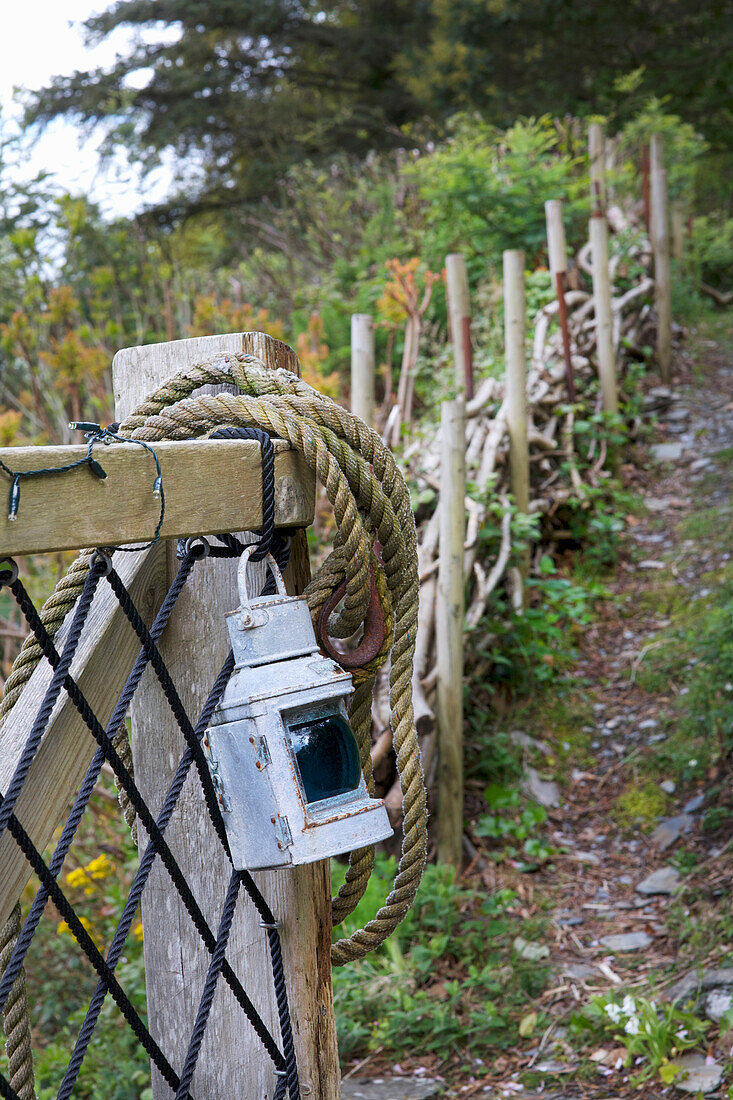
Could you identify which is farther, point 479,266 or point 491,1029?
point 479,266

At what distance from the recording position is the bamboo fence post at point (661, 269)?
22.1ft

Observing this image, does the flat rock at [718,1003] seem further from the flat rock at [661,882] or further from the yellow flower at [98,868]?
the yellow flower at [98,868]

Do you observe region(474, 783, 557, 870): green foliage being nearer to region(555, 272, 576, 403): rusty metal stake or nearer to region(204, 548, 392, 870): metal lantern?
region(204, 548, 392, 870): metal lantern

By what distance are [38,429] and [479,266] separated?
3.32m

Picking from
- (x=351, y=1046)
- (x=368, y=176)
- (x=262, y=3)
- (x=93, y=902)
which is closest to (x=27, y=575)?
(x=93, y=902)

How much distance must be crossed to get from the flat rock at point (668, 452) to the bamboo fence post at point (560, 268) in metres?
1.07

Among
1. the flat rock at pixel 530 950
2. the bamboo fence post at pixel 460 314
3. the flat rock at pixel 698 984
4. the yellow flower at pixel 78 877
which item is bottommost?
the flat rock at pixel 530 950

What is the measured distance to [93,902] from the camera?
10.4 ft

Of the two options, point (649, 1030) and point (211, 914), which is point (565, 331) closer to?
point (649, 1030)

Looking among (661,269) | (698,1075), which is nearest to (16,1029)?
(698,1075)

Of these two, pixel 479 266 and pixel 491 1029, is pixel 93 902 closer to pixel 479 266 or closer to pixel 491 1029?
pixel 491 1029

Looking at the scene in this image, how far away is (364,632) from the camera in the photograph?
1.16 meters

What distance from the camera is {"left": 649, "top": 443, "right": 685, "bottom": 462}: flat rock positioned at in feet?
19.8

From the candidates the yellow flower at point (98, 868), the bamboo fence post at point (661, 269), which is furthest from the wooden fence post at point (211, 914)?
the bamboo fence post at point (661, 269)
